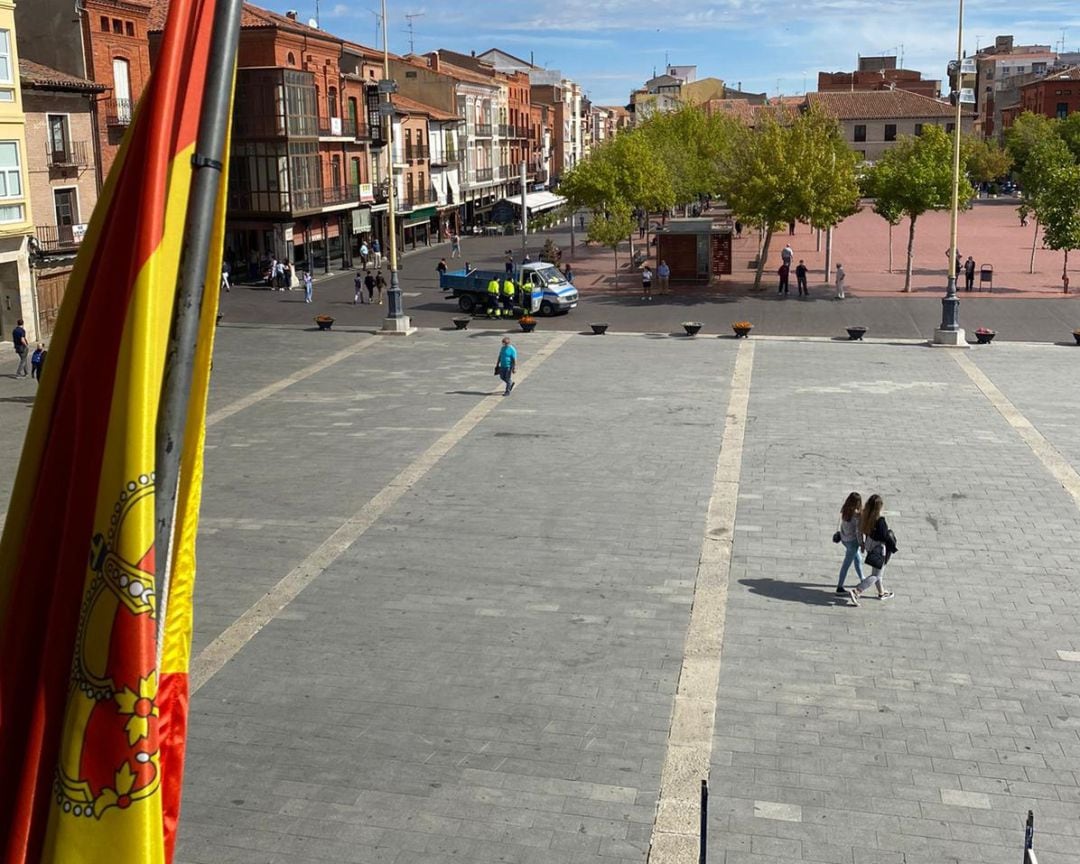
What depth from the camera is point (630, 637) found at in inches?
461

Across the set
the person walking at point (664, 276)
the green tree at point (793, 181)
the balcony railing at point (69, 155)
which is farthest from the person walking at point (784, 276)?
the balcony railing at point (69, 155)

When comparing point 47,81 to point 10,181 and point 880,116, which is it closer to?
point 10,181

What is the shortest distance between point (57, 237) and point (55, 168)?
6.95ft

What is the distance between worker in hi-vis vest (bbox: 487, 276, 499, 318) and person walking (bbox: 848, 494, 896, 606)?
25376mm

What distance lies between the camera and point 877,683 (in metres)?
10.6

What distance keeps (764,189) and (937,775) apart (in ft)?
106

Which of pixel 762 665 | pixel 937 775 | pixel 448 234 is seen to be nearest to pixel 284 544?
pixel 762 665

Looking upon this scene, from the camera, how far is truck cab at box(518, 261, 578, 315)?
121ft

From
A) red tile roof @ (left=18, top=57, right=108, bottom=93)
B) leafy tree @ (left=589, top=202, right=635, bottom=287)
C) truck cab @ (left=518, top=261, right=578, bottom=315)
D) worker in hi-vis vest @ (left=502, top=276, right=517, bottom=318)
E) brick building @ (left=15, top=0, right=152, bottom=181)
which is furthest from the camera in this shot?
leafy tree @ (left=589, top=202, right=635, bottom=287)

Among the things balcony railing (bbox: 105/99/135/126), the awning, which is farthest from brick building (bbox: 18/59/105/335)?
the awning

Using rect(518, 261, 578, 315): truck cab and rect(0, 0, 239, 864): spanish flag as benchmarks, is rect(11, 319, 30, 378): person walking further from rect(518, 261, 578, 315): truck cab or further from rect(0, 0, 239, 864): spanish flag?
rect(0, 0, 239, 864): spanish flag

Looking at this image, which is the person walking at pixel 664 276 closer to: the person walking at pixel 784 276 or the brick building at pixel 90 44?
the person walking at pixel 784 276

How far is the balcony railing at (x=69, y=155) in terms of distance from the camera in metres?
34.5

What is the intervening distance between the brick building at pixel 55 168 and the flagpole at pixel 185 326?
32.1m
